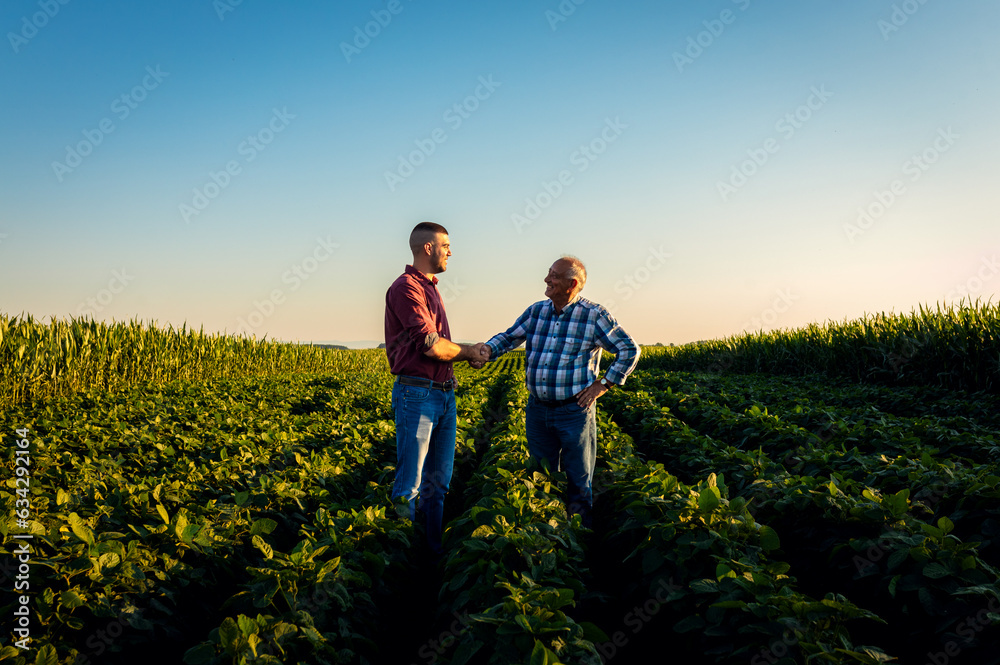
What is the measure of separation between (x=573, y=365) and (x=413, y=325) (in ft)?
4.53

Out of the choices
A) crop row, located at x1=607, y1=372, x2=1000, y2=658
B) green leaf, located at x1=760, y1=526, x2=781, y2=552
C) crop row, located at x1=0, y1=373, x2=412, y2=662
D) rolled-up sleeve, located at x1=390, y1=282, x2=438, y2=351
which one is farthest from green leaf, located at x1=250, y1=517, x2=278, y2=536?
crop row, located at x1=607, y1=372, x2=1000, y2=658

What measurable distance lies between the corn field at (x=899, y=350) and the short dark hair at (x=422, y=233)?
45.2 feet

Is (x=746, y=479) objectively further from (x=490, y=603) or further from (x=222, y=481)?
(x=222, y=481)

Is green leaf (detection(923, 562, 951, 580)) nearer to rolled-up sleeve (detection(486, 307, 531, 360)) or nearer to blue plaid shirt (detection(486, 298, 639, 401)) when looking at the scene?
blue plaid shirt (detection(486, 298, 639, 401))

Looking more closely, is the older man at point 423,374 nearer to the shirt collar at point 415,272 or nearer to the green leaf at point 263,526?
the shirt collar at point 415,272

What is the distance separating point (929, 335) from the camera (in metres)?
13.2

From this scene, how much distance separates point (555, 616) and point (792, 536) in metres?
2.75

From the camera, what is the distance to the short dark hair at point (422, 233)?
4.07 m

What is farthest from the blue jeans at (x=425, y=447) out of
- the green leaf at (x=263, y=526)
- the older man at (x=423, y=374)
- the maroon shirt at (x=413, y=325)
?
the green leaf at (x=263, y=526)

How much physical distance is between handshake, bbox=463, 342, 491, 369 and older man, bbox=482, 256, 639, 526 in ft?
0.07

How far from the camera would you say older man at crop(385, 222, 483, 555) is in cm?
391

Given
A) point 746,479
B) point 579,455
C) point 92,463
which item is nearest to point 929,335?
point 746,479

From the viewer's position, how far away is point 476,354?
438cm

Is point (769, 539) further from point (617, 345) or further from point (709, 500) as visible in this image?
point (617, 345)
